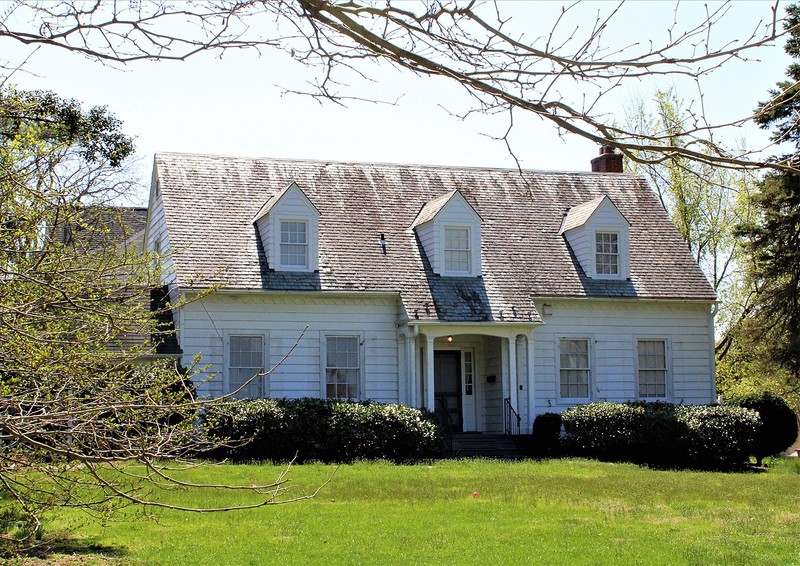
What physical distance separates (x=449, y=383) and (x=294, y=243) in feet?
18.6

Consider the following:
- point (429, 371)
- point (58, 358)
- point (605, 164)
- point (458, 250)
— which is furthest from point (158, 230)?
point (58, 358)

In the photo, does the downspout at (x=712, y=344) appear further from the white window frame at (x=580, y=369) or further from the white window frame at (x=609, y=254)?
the white window frame at (x=580, y=369)

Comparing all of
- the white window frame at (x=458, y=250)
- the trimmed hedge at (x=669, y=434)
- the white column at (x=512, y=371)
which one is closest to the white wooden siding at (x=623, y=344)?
the white column at (x=512, y=371)

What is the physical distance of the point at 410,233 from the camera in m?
26.4

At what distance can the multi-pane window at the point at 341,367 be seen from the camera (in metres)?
24.4

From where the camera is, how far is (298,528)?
1255 centimetres

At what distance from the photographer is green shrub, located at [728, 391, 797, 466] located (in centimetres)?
2453

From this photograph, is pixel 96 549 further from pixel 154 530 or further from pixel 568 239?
pixel 568 239

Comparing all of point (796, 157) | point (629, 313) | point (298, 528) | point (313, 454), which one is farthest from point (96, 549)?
point (629, 313)

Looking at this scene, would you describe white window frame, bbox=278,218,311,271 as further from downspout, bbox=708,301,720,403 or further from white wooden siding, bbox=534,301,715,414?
downspout, bbox=708,301,720,403

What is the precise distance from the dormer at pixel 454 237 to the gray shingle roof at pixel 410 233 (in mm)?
313

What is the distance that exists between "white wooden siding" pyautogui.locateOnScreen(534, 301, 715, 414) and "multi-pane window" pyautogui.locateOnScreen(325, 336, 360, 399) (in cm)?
473

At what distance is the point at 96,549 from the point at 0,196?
607cm

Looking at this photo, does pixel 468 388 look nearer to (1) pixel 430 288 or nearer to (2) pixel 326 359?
(1) pixel 430 288
